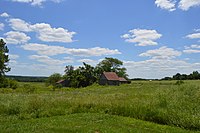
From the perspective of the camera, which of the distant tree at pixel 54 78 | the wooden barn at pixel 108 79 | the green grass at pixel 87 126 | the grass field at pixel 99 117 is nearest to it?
the green grass at pixel 87 126

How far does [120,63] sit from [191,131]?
118033 millimetres

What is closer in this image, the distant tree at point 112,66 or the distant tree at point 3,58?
the distant tree at point 3,58

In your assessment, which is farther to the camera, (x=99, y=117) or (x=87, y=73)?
(x=87, y=73)

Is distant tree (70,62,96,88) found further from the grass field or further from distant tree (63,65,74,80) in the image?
the grass field

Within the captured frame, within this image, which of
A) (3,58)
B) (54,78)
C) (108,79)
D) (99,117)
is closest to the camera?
(99,117)

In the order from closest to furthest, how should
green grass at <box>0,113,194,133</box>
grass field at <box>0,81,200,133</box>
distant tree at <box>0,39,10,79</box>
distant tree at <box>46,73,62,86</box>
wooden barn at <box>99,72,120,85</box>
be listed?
green grass at <box>0,113,194,133</box> < grass field at <box>0,81,200,133</box> < distant tree at <box>0,39,10,79</box> < wooden barn at <box>99,72,120,85</box> < distant tree at <box>46,73,62,86</box>

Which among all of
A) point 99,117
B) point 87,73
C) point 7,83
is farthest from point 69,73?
point 99,117

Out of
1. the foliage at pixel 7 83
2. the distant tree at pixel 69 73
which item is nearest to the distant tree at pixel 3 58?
the foliage at pixel 7 83

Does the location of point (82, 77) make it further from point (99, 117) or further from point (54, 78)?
point (99, 117)

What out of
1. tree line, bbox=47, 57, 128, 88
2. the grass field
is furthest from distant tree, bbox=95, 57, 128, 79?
the grass field

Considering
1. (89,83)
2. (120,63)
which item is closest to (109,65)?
(120,63)

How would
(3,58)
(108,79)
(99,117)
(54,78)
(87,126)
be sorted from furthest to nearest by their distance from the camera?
1. (54,78)
2. (108,79)
3. (3,58)
4. (99,117)
5. (87,126)

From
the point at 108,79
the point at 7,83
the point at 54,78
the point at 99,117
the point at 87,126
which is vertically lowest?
the point at 87,126

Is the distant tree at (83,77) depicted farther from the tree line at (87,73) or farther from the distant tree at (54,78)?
the distant tree at (54,78)
